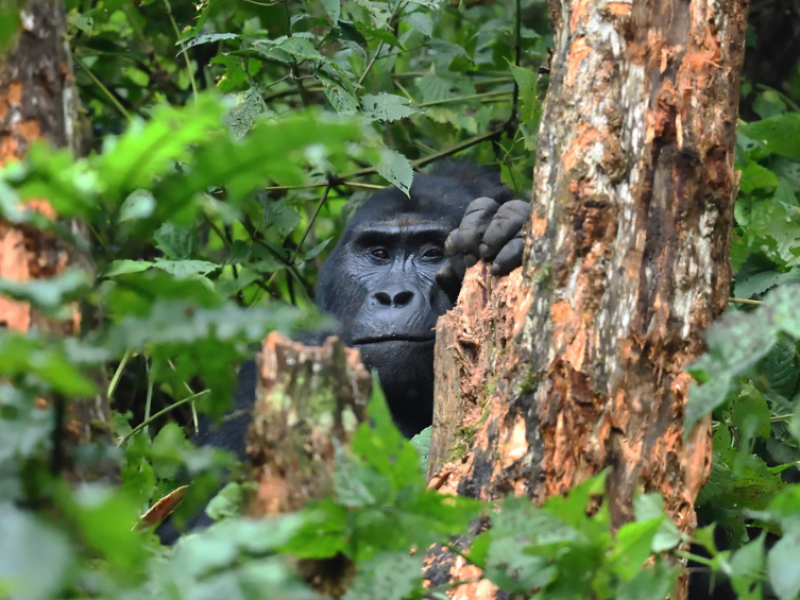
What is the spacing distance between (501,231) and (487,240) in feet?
0.17

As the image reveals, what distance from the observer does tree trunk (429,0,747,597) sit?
220 centimetres

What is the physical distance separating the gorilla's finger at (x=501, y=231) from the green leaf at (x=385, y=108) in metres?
0.88

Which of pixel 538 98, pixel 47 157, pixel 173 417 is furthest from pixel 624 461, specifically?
pixel 173 417

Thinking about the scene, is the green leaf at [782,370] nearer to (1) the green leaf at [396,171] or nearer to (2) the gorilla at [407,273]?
(2) the gorilla at [407,273]

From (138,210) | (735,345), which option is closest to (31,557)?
(138,210)

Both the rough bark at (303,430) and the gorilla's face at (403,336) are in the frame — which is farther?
the gorilla's face at (403,336)

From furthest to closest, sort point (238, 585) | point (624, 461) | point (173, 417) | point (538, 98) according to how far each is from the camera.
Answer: point (173, 417) < point (538, 98) < point (624, 461) < point (238, 585)

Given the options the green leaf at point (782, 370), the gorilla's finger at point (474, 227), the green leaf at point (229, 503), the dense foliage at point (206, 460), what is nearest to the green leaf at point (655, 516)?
the dense foliage at point (206, 460)

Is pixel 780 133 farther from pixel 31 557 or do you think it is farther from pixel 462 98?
pixel 31 557

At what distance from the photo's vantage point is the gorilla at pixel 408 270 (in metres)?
3.38

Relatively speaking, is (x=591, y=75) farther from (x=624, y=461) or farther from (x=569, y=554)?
(x=569, y=554)

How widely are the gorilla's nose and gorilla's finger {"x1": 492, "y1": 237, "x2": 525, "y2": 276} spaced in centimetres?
95

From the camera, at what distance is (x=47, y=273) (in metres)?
1.63

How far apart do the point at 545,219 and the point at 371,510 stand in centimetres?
95
